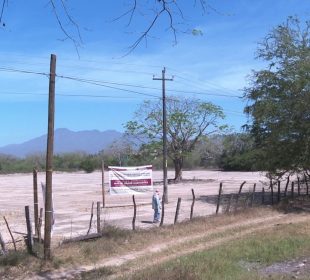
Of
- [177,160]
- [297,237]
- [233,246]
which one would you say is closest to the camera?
[233,246]

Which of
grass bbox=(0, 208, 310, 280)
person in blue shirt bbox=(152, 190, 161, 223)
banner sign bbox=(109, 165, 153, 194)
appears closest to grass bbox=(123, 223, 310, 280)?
grass bbox=(0, 208, 310, 280)

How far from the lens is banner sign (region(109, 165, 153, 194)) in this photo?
28.1m

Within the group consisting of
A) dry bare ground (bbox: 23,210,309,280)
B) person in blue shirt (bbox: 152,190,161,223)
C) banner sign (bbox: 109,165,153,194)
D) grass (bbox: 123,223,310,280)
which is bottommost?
dry bare ground (bbox: 23,210,309,280)

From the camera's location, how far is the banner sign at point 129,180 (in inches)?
1105

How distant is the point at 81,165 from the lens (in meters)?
107

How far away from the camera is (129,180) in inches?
1121

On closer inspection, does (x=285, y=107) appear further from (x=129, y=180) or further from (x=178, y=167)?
(x=178, y=167)

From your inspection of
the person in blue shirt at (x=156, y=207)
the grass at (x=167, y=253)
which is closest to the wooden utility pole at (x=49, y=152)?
the grass at (x=167, y=253)

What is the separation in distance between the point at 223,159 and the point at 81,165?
97.5 ft

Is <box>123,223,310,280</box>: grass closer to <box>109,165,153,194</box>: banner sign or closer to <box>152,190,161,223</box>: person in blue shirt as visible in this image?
<box>152,190,161,223</box>: person in blue shirt

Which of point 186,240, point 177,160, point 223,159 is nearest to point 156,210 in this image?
point 186,240

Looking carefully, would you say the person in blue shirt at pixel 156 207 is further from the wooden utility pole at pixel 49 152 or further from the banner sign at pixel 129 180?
the wooden utility pole at pixel 49 152

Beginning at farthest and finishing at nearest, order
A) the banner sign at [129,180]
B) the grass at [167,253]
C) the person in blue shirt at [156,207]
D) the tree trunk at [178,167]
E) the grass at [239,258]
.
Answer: the tree trunk at [178,167]
the banner sign at [129,180]
the person in blue shirt at [156,207]
the grass at [167,253]
the grass at [239,258]

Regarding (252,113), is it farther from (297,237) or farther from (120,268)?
(120,268)
